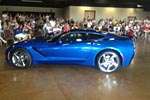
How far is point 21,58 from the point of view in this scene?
696 cm

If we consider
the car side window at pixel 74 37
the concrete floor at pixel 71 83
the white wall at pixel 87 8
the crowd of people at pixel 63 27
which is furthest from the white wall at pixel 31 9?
the car side window at pixel 74 37

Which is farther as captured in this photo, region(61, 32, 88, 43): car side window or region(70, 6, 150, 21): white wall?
region(70, 6, 150, 21): white wall

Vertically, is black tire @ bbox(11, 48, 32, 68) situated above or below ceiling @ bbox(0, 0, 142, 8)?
below

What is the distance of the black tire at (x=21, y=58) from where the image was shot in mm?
6895

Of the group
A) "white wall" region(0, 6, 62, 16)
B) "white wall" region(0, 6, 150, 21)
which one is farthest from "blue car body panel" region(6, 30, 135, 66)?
"white wall" region(0, 6, 62, 16)

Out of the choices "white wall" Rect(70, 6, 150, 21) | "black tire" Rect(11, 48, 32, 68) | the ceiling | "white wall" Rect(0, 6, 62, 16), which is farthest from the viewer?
"white wall" Rect(0, 6, 62, 16)

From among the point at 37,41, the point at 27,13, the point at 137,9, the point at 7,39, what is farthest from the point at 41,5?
the point at 37,41

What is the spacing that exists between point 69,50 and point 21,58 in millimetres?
1413

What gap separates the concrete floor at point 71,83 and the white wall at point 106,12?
20.2 meters

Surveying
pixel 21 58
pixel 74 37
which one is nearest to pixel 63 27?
pixel 74 37

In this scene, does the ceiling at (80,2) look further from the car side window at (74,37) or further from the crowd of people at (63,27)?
the car side window at (74,37)

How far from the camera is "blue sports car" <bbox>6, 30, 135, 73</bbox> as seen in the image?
6766 millimetres

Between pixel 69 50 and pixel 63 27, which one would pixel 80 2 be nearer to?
pixel 63 27

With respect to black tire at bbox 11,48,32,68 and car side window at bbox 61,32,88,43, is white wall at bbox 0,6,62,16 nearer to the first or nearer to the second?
black tire at bbox 11,48,32,68
